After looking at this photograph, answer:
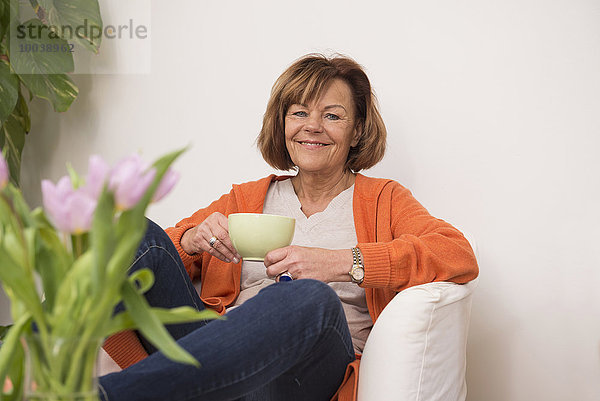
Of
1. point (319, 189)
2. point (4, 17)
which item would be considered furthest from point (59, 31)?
point (319, 189)

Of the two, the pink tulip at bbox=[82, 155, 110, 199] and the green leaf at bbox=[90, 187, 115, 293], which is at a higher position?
the pink tulip at bbox=[82, 155, 110, 199]

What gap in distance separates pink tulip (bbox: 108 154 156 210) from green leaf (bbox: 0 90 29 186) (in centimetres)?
201

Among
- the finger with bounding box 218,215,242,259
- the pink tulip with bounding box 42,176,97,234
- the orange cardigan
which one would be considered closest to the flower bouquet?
the pink tulip with bounding box 42,176,97,234

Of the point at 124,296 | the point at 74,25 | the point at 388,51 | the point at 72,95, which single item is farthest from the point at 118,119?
the point at 124,296

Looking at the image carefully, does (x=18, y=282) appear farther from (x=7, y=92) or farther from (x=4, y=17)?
(x=4, y=17)

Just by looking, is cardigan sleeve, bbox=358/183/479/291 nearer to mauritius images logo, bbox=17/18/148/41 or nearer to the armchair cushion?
the armchair cushion

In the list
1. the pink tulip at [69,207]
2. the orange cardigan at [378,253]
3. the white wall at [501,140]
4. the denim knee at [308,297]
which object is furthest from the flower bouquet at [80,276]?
the white wall at [501,140]

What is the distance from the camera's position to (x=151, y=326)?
0.50 m

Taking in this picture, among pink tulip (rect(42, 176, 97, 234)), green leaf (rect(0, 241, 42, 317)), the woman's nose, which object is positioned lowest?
green leaf (rect(0, 241, 42, 317))

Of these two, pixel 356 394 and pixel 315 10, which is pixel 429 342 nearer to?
pixel 356 394

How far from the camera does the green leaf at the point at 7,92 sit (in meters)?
2.16

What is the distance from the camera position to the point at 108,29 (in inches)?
95.6

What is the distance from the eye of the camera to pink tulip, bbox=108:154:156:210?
0.47 meters

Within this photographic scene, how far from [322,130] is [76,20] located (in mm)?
1155
